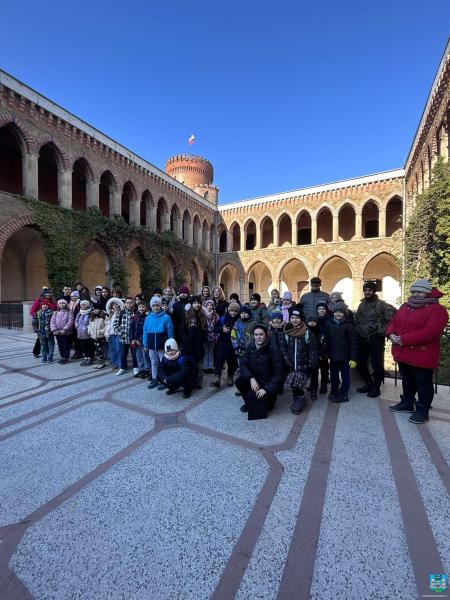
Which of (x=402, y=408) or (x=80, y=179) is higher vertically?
(x=80, y=179)

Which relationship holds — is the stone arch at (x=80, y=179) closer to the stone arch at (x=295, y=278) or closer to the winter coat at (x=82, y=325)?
the winter coat at (x=82, y=325)

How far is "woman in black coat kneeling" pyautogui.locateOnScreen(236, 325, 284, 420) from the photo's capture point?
378 cm

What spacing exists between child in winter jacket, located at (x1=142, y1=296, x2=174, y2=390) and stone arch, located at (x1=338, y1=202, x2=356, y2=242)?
70.3 feet

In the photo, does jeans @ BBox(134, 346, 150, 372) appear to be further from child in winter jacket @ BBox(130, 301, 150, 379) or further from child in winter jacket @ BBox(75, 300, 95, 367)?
child in winter jacket @ BBox(75, 300, 95, 367)

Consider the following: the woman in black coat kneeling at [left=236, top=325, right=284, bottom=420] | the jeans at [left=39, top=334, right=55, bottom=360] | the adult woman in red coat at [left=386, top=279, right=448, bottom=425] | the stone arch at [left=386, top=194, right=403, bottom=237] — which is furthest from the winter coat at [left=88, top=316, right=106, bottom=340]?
the stone arch at [left=386, top=194, right=403, bottom=237]

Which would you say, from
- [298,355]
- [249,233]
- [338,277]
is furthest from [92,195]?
[338,277]

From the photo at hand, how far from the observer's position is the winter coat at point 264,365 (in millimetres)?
3894

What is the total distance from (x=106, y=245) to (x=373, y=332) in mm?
15390

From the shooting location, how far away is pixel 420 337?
11.4 feet

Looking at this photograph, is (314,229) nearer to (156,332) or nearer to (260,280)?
(260,280)

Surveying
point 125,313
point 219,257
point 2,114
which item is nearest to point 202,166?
point 219,257

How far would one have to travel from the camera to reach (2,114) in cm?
1148

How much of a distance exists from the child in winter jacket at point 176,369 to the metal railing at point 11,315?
1093 centimetres

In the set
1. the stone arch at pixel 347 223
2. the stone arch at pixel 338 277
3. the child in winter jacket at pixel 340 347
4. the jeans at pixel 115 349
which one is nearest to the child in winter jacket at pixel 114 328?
the jeans at pixel 115 349
